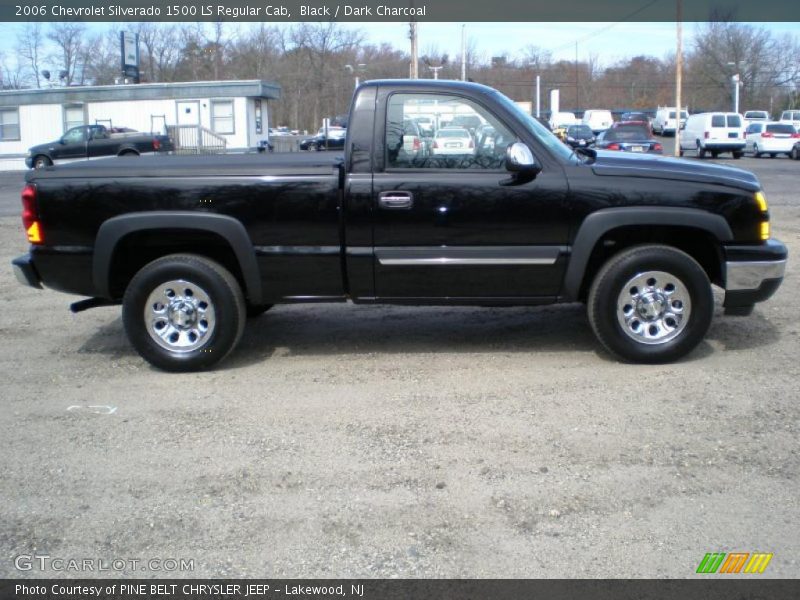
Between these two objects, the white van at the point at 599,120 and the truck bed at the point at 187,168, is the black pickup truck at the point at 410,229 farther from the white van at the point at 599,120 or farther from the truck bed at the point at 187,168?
the white van at the point at 599,120

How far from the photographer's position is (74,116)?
38.4 meters

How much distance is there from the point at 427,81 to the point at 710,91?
7815 cm

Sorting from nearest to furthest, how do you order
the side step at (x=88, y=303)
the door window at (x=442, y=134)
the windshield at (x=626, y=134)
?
the door window at (x=442, y=134), the side step at (x=88, y=303), the windshield at (x=626, y=134)

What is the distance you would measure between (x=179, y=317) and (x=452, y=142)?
2259 mm

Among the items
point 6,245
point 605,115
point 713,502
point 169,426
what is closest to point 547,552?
point 713,502

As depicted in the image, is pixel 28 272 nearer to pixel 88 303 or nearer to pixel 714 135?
pixel 88 303

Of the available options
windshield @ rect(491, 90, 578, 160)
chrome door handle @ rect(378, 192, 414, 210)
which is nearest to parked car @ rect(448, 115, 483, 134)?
windshield @ rect(491, 90, 578, 160)

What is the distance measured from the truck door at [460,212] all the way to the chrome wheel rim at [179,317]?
125 centimetres

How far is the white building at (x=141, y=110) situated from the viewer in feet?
114

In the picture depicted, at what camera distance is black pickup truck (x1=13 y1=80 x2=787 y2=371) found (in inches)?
219

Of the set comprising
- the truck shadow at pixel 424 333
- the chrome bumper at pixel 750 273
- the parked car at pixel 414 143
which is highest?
the parked car at pixel 414 143

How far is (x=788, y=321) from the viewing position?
22.4 ft

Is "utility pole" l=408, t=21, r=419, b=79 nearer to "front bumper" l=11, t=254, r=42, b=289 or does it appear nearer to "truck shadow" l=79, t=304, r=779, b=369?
"truck shadow" l=79, t=304, r=779, b=369

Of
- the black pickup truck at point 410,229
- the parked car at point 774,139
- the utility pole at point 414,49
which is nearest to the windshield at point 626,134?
the utility pole at point 414,49
